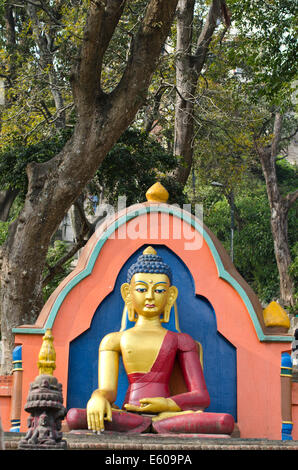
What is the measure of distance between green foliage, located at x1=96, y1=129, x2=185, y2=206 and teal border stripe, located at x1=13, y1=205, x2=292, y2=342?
530 cm

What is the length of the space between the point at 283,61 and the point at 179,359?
23.2ft

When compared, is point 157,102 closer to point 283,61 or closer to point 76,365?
point 283,61

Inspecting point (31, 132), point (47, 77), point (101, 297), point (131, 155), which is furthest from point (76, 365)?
point (47, 77)

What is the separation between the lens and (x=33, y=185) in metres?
9.39

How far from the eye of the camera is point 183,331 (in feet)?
25.1

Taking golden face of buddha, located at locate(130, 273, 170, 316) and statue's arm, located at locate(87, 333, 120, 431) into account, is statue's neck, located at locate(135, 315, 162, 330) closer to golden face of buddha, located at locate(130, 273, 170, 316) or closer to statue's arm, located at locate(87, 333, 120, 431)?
golden face of buddha, located at locate(130, 273, 170, 316)

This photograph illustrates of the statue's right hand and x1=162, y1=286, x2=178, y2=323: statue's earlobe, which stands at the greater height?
x1=162, y1=286, x2=178, y2=323: statue's earlobe

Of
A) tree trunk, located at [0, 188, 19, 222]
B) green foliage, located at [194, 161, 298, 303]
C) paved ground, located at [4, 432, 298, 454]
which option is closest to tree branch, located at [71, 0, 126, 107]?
paved ground, located at [4, 432, 298, 454]

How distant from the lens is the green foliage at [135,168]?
13406 mm

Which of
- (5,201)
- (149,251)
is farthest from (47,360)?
(5,201)

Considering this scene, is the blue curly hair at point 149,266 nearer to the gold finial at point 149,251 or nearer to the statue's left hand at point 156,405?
the gold finial at point 149,251

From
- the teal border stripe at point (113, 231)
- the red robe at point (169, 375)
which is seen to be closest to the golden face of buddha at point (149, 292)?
the red robe at point (169, 375)

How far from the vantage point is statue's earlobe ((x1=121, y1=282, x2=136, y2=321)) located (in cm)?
737

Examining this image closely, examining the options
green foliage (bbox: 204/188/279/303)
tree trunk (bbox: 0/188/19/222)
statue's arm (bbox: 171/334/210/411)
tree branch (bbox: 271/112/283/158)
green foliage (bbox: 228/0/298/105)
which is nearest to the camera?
statue's arm (bbox: 171/334/210/411)
